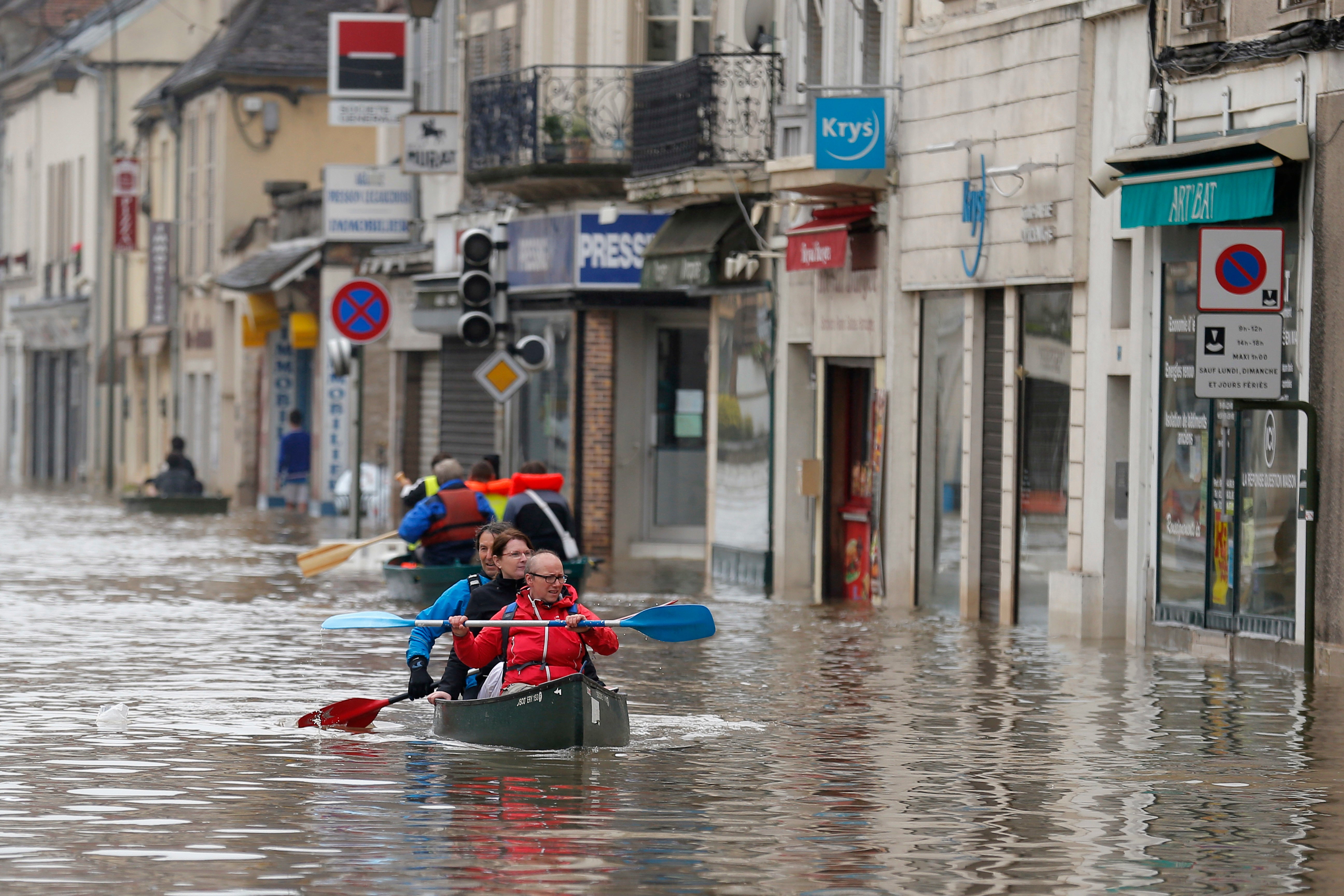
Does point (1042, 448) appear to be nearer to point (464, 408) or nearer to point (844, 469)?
point (844, 469)

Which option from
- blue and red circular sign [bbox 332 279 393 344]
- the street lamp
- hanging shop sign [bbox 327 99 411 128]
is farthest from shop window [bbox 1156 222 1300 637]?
the street lamp

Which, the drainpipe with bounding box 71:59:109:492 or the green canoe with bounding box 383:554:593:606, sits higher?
the drainpipe with bounding box 71:59:109:492

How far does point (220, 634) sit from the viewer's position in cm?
1994

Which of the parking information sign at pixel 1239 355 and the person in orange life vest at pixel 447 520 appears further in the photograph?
the person in orange life vest at pixel 447 520

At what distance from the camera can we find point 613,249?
31.9m

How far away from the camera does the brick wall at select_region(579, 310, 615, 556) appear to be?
32.3 metres

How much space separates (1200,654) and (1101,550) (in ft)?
6.49

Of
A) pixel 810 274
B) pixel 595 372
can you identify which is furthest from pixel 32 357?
pixel 810 274

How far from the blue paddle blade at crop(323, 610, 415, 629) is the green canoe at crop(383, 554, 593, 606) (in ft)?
26.6

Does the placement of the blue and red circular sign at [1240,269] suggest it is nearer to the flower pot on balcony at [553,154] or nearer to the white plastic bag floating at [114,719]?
the white plastic bag floating at [114,719]

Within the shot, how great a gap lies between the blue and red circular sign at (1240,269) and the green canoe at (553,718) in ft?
18.3

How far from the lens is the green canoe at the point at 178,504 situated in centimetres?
4425

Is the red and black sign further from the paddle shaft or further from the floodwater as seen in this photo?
the paddle shaft

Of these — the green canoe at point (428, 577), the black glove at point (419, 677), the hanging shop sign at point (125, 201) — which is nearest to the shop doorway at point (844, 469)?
the green canoe at point (428, 577)
